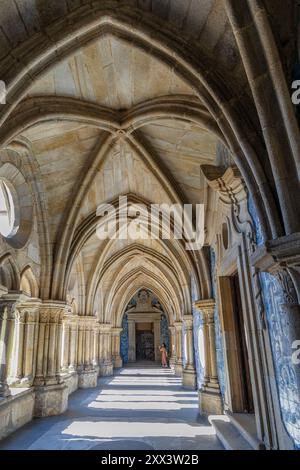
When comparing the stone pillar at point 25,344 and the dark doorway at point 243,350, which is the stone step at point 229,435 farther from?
the stone pillar at point 25,344

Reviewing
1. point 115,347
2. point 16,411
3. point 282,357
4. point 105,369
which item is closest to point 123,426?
point 16,411

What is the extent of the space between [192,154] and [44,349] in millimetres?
4719

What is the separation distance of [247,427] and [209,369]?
2602mm

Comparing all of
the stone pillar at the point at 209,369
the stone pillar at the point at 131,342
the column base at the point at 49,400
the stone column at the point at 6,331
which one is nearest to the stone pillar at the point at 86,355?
the column base at the point at 49,400

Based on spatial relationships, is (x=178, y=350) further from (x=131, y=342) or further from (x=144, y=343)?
(x=144, y=343)

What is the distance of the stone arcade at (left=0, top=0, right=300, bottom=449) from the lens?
265 cm

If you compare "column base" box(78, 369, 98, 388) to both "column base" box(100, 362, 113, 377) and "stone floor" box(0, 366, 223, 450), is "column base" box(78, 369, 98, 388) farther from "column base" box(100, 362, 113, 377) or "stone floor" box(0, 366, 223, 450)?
"column base" box(100, 362, 113, 377)

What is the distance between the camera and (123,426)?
17.0 ft

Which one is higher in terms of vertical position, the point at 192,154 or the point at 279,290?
the point at 192,154

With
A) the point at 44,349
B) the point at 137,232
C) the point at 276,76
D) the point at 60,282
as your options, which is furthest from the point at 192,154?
the point at 137,232

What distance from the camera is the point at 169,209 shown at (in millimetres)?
7430

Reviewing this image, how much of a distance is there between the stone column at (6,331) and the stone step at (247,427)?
11.2 feet

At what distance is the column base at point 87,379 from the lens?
9906mm

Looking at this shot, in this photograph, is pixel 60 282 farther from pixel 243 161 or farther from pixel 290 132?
pixel 290 132
